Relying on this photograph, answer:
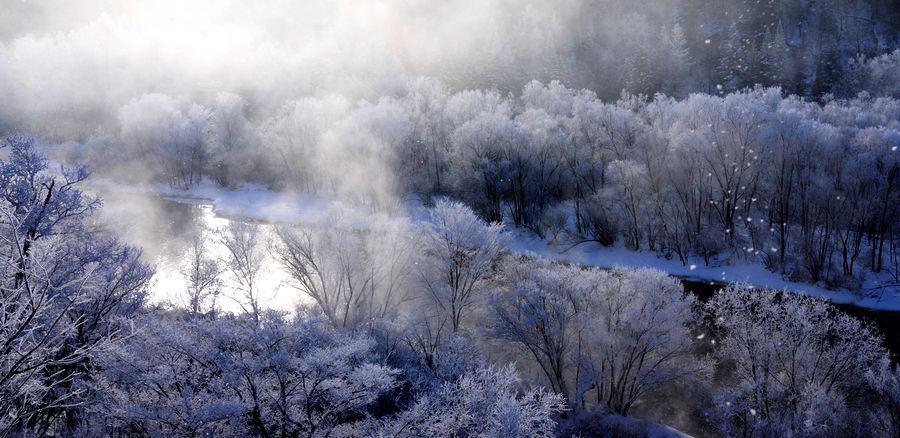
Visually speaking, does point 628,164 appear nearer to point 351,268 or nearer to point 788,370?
point 788,370

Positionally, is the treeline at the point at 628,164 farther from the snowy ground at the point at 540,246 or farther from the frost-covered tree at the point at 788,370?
the frost-covered tree at the point at 788,370

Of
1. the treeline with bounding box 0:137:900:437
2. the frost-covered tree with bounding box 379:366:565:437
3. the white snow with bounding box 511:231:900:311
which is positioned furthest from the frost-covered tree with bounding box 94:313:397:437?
the white snow with bounding box 511:231:900:311

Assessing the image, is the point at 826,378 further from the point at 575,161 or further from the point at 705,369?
the point at 575,161

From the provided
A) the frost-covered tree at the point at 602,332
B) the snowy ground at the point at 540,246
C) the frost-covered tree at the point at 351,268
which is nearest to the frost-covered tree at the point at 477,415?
the frost-covered tree at the point at 602,332

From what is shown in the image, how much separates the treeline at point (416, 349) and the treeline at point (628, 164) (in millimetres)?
10642

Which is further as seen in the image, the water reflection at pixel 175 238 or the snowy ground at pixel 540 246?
the snowy ground at pixel 540 246

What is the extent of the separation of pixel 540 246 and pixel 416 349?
59.9 feet

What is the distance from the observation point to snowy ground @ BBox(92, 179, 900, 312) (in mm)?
28241

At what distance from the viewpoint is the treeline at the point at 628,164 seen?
30.1m

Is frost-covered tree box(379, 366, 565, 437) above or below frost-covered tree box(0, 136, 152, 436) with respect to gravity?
below

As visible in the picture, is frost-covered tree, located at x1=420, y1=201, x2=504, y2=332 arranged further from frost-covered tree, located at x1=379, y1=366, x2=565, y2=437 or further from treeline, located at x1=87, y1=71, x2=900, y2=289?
treeline, located at x1=87, y1=71, x2=900, y2=289

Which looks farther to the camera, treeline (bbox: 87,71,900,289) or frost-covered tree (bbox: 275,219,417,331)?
treeline (bbox: 87,71,900,289)

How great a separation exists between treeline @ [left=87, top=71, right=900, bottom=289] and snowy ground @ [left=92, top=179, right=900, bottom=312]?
2.76ft

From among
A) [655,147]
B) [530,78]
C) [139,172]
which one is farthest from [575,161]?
[139,172]
